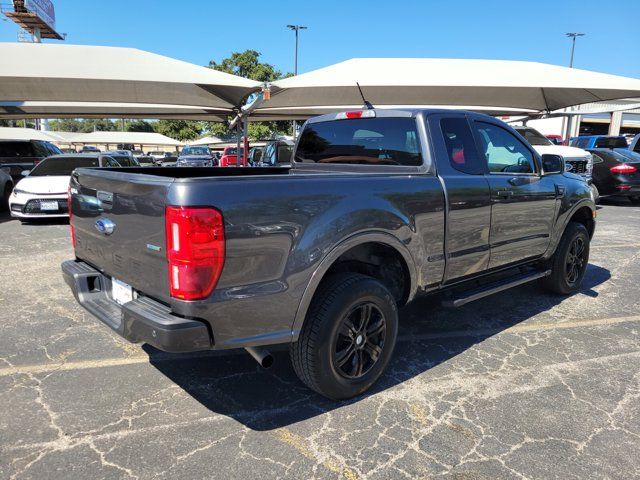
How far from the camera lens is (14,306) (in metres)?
4.59

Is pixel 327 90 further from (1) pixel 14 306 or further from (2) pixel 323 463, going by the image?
(2) pixel 323 463

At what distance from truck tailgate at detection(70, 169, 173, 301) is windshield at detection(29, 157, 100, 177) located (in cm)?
741

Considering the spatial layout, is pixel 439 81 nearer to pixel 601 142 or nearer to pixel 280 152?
pixel 280 152

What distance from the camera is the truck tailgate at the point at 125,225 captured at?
7.85 feet

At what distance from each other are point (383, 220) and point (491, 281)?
5.67ft

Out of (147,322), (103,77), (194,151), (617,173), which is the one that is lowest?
(147,322)

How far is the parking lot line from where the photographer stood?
11.0 ft

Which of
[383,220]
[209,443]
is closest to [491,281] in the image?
[383,220]

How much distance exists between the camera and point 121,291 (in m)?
2.84

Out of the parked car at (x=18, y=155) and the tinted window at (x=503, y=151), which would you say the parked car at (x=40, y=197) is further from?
the tinted window at (x=503, y=151)

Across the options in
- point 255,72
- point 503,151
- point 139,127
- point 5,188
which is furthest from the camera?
point 139,127

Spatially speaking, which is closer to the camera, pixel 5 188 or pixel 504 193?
pixel 504 193

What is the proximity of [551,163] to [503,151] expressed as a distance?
23.5 inches

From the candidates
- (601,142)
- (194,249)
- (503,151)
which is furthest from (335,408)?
(601,142)
